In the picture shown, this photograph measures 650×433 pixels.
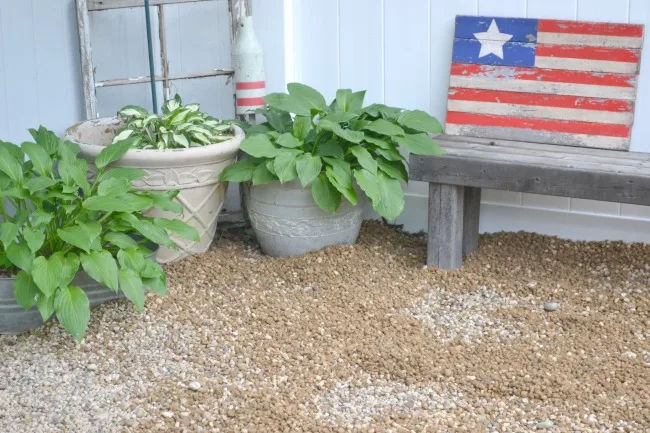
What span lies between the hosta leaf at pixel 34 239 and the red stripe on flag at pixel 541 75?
183cm

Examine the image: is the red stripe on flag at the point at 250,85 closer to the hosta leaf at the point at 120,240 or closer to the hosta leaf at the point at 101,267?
the hosta leaf at the point at 120,240

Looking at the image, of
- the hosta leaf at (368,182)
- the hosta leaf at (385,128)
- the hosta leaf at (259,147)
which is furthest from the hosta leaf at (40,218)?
the hosta leaf at (385,128)

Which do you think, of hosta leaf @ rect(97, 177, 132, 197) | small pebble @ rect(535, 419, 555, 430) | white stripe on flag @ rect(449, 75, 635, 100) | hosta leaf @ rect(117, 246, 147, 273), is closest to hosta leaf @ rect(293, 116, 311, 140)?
white stripe on flag @ rect(449, 75, 635, 100)

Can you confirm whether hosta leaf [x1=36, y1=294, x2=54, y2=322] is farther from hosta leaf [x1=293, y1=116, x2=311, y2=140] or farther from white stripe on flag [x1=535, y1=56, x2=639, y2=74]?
white stripe on flag [x1=535, y1=56, x2=639, y2=74]

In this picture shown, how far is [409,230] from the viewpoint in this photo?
448 centimetres

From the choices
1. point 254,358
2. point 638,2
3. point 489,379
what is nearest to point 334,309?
point 254,358

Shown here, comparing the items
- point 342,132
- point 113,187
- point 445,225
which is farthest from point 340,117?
point 113,187

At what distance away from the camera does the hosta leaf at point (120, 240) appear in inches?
137

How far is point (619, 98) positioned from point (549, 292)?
0.81m

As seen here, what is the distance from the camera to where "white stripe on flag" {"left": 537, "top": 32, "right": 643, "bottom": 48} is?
12.5ft

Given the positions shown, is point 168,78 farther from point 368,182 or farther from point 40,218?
point 40,218

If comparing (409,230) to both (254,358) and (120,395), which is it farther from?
(120,395)

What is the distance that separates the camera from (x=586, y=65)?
12.7ft

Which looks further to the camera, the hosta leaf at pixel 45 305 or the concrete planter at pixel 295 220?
the concrete planter at pixel 295 220
